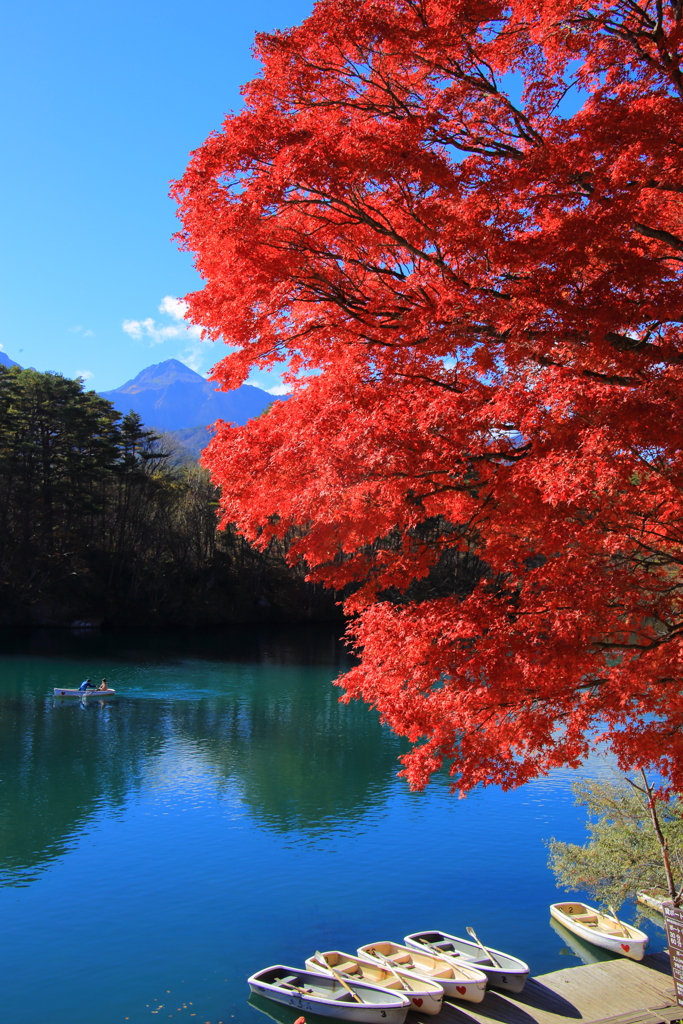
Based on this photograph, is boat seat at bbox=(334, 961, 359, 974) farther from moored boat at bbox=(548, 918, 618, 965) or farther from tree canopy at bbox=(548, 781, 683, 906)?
tree canopy at bbox=(548, 781, 683, 906)

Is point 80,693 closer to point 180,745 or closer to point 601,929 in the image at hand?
point 180,745

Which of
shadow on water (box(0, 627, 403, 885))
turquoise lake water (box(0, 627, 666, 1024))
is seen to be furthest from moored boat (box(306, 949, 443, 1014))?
shadow on water (box(0, 627, 403, 885))

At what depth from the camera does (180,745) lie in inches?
810

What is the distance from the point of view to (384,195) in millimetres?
5594

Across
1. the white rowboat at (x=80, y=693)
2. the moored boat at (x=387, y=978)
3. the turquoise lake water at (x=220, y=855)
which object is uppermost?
the white rowboat at (x=80, y=693)

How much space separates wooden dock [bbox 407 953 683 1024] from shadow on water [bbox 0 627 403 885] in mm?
6454

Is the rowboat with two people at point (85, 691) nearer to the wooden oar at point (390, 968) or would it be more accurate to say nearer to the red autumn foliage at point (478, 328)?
the wooden oar at point (390, 968)

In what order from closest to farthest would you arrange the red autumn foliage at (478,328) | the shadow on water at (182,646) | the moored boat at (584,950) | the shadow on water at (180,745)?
the red autumn foliage at (478,328) → the moored boat at (584,950) → the shadow on water at (180,745) → the shadow on water at (182,646)

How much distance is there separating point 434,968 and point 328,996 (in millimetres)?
1463

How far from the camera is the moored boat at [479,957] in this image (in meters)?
9.02

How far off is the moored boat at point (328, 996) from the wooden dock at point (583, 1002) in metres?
0.30

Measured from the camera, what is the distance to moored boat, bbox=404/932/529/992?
355 inches

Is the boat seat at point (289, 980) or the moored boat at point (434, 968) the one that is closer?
the moored boat at point (434, 968)

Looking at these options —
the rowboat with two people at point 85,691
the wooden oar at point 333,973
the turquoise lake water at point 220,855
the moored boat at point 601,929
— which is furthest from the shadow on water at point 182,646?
the wooden oar at point 333,973
